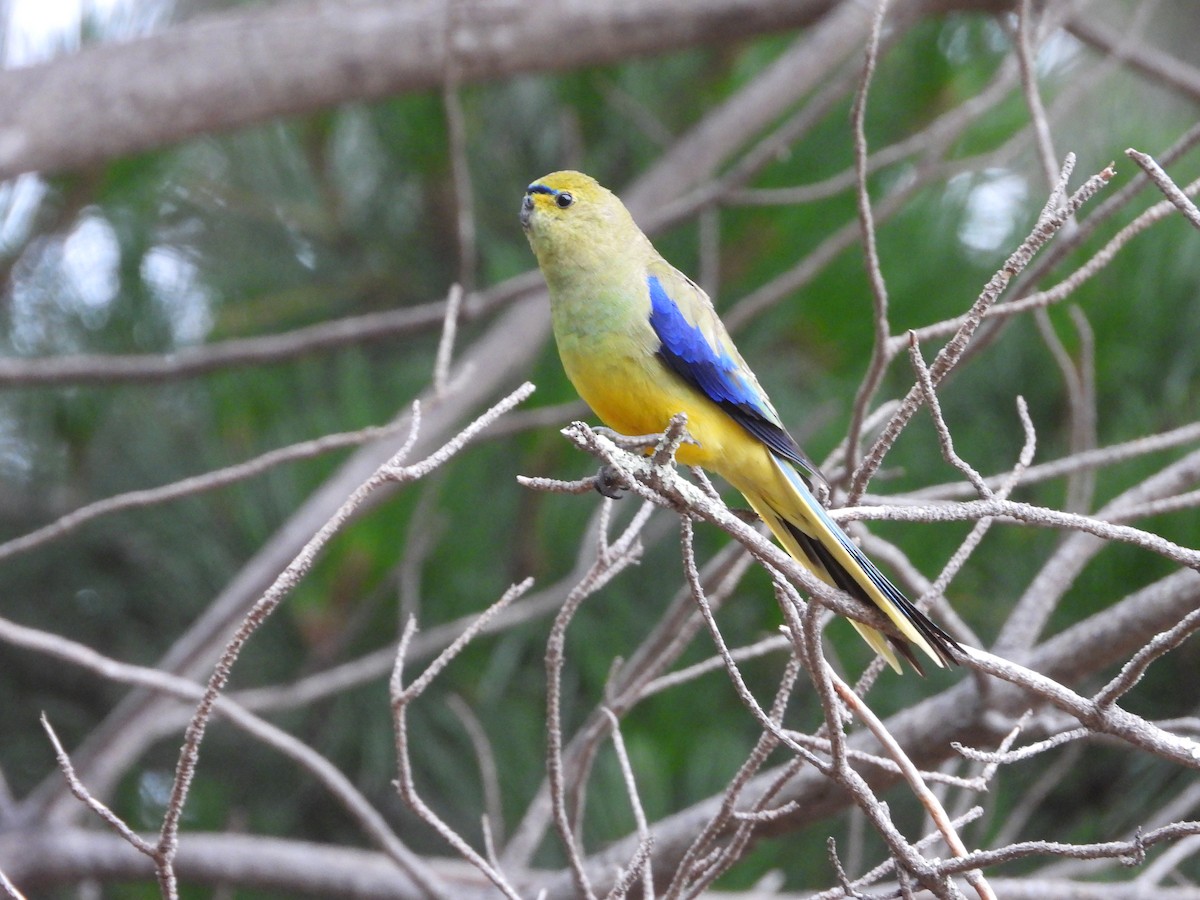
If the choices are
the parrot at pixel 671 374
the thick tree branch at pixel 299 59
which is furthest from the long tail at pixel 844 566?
the thick tree branch at pixel 299 59

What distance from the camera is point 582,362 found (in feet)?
8.26

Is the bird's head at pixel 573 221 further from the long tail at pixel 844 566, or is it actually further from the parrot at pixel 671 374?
the long tail at pixel 844 566

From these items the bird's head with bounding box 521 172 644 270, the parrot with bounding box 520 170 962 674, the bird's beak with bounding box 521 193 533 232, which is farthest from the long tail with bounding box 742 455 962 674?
the bird's beak with bounding box 521 193 533 232

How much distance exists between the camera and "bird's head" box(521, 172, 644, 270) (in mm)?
2783

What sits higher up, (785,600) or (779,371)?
(779,371)

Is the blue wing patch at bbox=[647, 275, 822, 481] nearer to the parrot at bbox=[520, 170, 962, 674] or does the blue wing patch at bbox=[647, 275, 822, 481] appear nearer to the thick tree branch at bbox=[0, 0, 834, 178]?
the parrot at bbox=[520, 170, 962, 674]

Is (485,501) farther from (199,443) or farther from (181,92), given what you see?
(181,92)

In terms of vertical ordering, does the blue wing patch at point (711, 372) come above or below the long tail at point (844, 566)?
above

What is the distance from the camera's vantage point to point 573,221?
9.33 feet

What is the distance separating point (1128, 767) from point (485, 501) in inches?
72.9

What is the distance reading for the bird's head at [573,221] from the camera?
278cm

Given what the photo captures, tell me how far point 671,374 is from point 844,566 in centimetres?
59

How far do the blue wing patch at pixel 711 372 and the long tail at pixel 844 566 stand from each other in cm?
9

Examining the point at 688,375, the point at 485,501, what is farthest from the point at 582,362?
the point at 485,501
